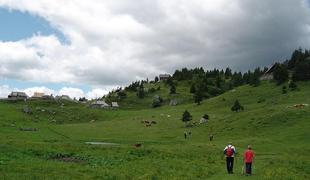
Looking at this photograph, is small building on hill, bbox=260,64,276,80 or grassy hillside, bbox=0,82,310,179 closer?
grassy hillside, bbox=0,82,310,179

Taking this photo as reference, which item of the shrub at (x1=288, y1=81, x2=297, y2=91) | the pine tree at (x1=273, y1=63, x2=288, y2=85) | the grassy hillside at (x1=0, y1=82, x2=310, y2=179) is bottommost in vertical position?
the grassy hillside at (x1=0, y1=82, x2=310, y2=179)

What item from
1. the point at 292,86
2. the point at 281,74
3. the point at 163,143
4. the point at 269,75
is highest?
the point at 269,75

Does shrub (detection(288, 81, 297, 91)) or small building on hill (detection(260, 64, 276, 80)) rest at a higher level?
small building on hill (detection(260, 64, 276, 80))

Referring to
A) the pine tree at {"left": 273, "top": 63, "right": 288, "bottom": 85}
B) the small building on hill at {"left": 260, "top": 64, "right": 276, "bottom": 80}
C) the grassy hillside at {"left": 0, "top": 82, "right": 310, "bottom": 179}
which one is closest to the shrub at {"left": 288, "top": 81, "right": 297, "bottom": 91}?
the grassy hillside at {"left": 0, "top": 82, "right": 310, "bottom": 179}

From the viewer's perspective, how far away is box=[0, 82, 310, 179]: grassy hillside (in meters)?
35.5

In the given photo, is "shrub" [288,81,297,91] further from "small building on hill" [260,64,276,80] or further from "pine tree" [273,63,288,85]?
"small building on hill" [260,64,276,80]

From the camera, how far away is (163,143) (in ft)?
275

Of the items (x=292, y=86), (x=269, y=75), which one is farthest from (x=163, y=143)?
(x=269, y=75)

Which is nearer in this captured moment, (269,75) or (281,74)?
(281,74)

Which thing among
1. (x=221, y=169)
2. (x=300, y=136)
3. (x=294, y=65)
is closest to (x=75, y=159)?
(x=221, y=169)

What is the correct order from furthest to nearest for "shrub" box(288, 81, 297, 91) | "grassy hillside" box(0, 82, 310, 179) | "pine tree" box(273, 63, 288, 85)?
1. "pine tree" box(273, 63, 288, 85)
2. "shrub" box(288, 81, 297, 91)
3. "grassy hillside" box(0, 82, 310, 179)

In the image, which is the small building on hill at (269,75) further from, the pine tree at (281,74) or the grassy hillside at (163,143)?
the pine tree at (281,74)

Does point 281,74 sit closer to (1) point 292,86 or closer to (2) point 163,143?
(1) point 292,86

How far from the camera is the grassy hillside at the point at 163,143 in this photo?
35.5 metres
